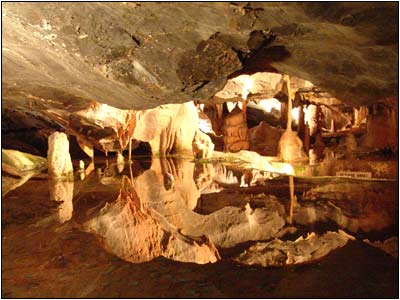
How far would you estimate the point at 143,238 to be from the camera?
275 cm

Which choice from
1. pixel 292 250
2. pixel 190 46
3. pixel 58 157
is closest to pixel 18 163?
pixel 58 157

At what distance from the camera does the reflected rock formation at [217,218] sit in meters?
2.83

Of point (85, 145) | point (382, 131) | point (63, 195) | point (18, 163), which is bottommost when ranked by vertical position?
point (63, 195)

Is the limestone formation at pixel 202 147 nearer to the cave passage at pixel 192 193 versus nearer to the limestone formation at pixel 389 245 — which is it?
the cave passage at pixel 192 193

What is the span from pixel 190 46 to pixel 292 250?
2.03m

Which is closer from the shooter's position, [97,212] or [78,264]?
[78,264]

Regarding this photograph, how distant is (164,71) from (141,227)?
169cm

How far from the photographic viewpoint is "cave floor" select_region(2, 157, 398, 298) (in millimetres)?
1784

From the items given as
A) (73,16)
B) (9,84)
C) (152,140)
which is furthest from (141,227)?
(152,140)

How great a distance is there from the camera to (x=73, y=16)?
249 centimetres

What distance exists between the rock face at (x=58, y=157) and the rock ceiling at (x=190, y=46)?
1633 mm

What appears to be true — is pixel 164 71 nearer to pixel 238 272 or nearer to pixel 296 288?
pixel 238 272

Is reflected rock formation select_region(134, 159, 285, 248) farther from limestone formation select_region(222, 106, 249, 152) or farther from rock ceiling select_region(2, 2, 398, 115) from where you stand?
limestone formation select_region(222, 106, 249, 152)

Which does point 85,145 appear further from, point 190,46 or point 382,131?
point 382,131
